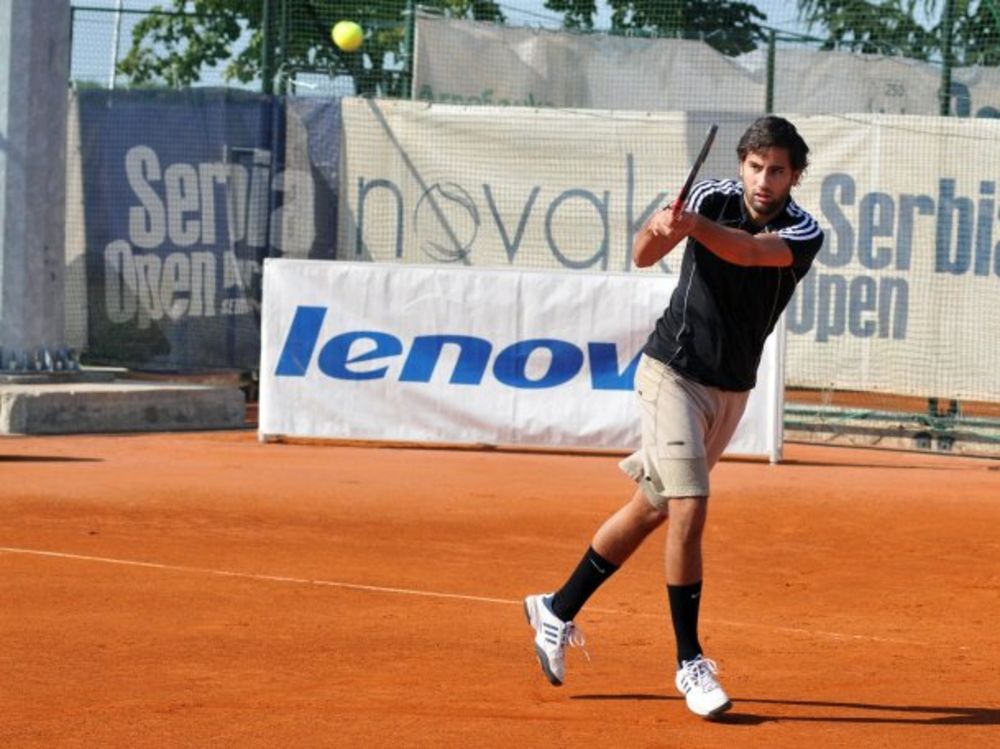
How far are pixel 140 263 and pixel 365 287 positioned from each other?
4484 millimetres

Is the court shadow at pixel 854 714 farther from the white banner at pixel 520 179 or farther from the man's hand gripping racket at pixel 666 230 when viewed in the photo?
the white banner at pixel 520 179

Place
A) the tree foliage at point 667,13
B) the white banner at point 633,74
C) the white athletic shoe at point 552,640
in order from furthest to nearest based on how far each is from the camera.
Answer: the tree foliage at point 667,13, the white banner at point 633,74, the white athletic shoe at point 552,640

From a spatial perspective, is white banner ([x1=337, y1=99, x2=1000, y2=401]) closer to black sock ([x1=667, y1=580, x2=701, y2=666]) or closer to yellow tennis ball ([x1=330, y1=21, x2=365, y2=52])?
yellow tennis ball ([x1=330, y1=21, x2=365, y2=52])

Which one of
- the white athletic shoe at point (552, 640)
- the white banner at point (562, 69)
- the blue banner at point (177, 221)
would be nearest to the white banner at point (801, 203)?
the white banner at point (562, 69)

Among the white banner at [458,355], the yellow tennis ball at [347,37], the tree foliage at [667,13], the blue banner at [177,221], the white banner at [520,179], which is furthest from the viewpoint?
the tree foliage at [667,13]

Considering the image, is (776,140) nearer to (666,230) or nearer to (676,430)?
(666,230)

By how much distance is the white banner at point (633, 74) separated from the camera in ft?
56.2

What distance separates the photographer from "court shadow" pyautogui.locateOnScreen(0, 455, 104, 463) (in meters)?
13.1

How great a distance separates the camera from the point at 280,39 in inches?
731

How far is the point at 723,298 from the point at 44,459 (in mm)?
8240

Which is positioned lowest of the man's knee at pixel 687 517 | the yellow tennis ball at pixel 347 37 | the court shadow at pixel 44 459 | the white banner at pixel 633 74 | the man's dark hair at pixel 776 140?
the court shadow at pixel 44 459

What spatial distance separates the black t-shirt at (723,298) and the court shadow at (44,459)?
313 inches

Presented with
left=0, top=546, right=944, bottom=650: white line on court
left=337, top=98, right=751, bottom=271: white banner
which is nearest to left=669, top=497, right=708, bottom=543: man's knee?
left=0, top=546, right=944, bottom=650: white line on court

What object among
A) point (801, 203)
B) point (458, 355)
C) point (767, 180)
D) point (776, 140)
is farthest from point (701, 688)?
point (801, 203)
